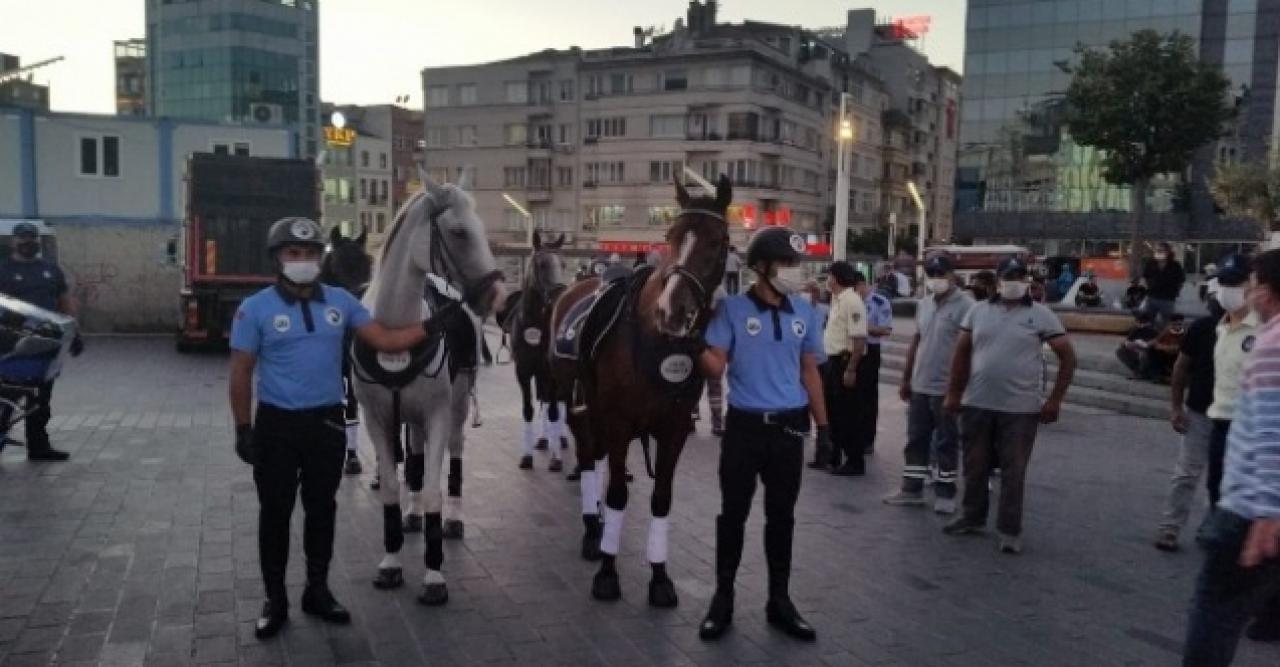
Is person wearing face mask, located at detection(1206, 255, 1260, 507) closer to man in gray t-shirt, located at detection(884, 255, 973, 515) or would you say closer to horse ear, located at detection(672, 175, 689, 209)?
man in gray t-shirt, located at detection(884, 255, 973, 515)

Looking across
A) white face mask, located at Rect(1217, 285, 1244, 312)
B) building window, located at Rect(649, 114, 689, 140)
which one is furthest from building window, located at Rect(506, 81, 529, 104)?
white face mask, located at Rect(1217, 285, 1244, 312)

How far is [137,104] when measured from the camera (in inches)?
4476

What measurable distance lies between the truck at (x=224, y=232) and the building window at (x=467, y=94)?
52.1 m

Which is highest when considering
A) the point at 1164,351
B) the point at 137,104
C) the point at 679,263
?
the point at 137,104

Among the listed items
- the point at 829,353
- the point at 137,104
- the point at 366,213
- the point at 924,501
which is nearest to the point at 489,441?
the point at 829,353

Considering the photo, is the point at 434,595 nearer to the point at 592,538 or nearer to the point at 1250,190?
the point at 592,538

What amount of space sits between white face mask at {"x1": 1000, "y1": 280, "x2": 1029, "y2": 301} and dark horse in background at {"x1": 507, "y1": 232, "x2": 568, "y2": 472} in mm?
4193

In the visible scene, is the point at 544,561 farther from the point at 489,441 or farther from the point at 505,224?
the point at 505,224

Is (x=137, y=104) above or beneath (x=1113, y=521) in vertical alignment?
above

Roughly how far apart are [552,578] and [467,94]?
2711 inches

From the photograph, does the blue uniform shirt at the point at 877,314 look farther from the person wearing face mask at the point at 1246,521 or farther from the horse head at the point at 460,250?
the person wearing face mask at the point at 1246,521

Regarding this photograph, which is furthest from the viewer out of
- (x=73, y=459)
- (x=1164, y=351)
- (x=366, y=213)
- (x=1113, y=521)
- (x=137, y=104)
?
(x=137, y=104)

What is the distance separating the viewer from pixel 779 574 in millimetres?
5574

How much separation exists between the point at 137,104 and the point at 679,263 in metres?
127
